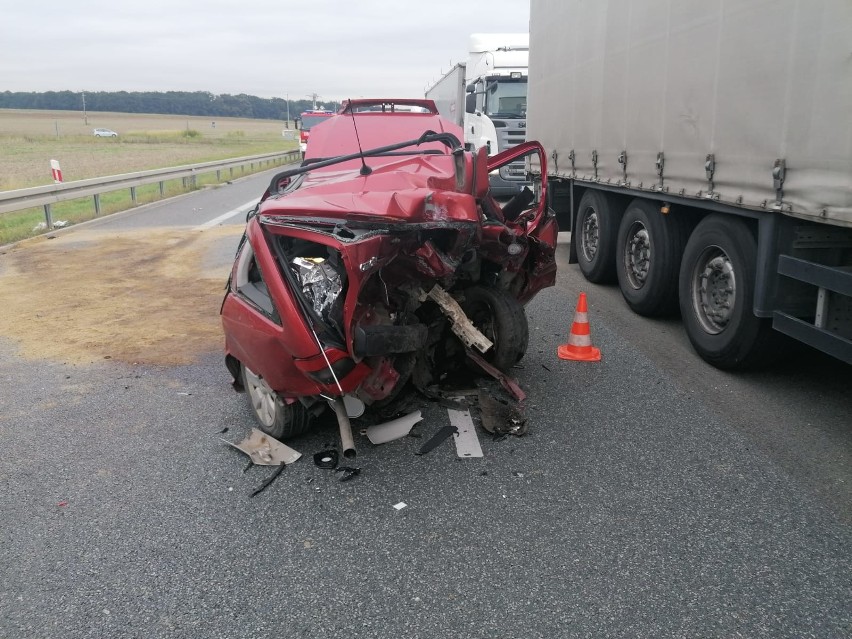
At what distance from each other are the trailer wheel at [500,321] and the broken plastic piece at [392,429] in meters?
0.78

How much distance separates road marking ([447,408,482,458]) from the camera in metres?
4.44

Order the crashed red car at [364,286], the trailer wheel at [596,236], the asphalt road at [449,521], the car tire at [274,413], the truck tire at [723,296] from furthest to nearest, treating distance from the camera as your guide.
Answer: the trailer wheel at [596,236]
the truck tire at [723,296]
the car tire at [274,413]
the crashed red car at [364,286]
the asphalt road at [449,521]

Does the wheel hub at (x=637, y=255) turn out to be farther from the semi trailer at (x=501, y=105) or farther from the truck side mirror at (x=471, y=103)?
the truck side mirror at (x=471, y=103)

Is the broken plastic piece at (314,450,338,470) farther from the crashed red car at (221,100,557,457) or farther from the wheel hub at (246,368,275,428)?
the wheel hub at (246,368,275,428)

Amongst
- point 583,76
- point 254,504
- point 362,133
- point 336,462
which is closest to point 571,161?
point 583,76

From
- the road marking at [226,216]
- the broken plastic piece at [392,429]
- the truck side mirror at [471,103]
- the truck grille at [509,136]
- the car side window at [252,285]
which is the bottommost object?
the broken plastic piece at [392,429]

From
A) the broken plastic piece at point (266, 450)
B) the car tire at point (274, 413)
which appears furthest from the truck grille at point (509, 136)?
the broken plastic piece at point (266, 450)

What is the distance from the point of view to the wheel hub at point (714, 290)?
5766mm

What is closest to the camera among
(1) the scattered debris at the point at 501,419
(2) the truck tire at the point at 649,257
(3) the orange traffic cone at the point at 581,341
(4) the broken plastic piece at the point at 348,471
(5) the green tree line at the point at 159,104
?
(4) the broken plastic piece at the point at 348,471

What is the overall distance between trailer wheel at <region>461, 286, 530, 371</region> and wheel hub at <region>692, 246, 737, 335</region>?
5.54ft

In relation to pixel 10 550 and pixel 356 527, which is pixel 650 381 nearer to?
pixel 356 527

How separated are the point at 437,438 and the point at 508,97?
1482cm

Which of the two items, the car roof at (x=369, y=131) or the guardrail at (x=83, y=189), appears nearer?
the car roof at (x=369, y=131)

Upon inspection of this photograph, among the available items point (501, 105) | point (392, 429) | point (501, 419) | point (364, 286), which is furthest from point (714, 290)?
point (501, 105)
